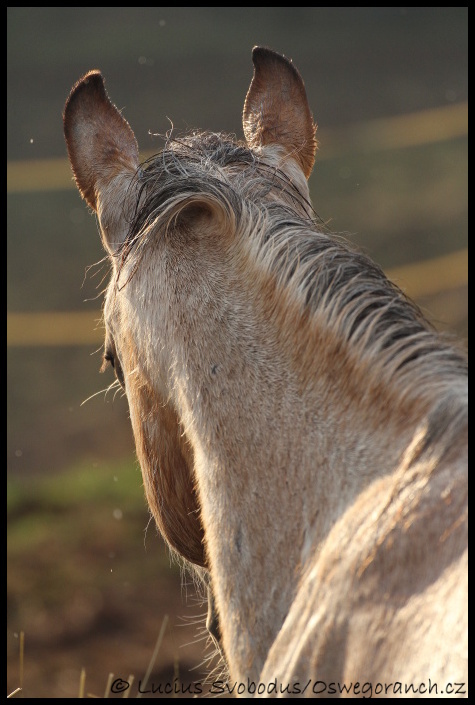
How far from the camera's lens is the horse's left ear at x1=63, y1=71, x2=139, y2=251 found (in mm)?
2158

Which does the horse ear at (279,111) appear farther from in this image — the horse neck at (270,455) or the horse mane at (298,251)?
the horse neck at (270,455)

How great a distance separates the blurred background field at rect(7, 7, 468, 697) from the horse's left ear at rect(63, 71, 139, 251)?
0.21 m

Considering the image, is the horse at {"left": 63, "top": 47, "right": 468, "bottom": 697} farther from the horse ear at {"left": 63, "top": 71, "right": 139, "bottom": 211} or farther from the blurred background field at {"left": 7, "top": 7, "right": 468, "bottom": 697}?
the blurred background field at {"left": 7, "top": 7, "right": 468, "bottom": 697}

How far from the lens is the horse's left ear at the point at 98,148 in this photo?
2.16 meters

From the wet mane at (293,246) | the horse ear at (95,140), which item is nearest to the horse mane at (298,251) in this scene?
the wet mane at (293,246)

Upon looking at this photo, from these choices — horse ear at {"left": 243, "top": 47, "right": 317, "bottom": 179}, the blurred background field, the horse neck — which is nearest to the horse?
the horse neck

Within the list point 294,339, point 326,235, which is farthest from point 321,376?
point 326,235

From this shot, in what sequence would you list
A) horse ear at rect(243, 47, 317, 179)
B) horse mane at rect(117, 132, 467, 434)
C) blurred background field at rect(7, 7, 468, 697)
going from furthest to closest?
1. blurred background field at rect(7, 7, 468, 697)
2. horse ear at rect(243, 47, 317, 179)
3. horse mane at rect(117, 132, 467, 434)

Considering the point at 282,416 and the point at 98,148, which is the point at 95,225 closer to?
the point at 98,148

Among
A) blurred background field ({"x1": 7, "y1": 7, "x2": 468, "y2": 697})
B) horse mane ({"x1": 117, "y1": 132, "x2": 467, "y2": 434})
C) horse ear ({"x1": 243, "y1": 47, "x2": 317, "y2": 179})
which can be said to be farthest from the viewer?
blurred background field ({"x1": 7, "y1": 7, "x2": 468, "y2": 697})

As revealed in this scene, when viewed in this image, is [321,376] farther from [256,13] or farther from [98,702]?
[256,13]

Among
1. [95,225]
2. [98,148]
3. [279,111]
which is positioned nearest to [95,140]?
[98,148]

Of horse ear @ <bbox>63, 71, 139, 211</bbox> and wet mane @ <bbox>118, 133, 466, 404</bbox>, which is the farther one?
horse ear @ <bbox>63, 71, 139, 211</bbox>

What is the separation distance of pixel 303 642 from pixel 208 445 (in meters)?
0.45
